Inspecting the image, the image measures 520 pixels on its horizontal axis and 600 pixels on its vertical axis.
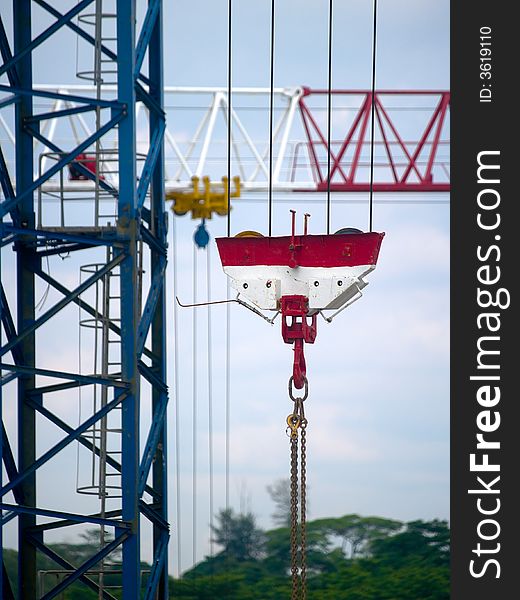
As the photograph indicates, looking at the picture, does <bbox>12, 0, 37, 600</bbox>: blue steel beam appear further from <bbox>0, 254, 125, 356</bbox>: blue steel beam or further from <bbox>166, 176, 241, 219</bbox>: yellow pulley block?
<bbox>166, 176, 241, 219</bbox>: yellow pulley block

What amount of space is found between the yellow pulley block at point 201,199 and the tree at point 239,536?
411 inches

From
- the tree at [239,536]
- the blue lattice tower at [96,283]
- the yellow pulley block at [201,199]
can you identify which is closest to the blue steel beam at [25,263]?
the blue lattice tower at [96,283]

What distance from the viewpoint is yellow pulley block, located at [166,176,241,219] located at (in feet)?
69.7

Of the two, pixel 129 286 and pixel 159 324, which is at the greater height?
pixel 129 286

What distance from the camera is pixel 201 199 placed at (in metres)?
21.4

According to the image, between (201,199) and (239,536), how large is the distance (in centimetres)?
1206

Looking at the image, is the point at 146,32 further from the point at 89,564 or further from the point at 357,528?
the point at 357,528

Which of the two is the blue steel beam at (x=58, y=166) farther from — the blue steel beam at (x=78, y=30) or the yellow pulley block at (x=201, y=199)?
the yellow pulley block at (x=201, y=199)

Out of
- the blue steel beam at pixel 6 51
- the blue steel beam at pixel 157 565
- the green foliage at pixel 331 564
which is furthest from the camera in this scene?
the green foliage at pixel 331 564

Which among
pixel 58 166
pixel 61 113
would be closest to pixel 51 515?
pixel 58 166

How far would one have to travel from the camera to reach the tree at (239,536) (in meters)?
29.8

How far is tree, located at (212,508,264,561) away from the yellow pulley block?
411 inches

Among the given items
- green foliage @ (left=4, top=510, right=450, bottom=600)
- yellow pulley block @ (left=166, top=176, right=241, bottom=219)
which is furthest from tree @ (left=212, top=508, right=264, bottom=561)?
yellow pulley block @ (left=166, top=176, right=241, bottom=219)

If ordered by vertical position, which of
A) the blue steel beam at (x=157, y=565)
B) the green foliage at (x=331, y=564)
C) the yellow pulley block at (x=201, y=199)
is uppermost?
the yellow pulley block at (x=201, y=199)
